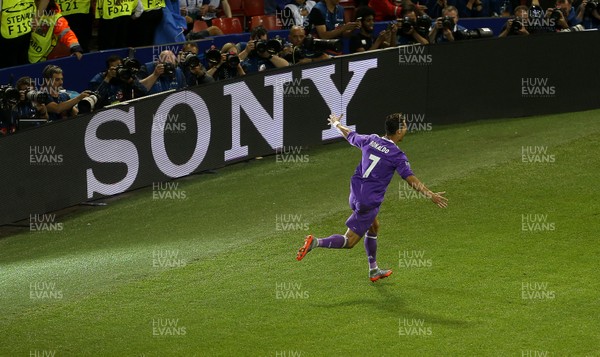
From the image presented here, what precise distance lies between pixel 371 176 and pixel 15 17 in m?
7.81

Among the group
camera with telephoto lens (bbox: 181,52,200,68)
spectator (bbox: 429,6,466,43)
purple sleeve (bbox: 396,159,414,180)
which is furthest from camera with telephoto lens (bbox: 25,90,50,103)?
spectator (bbox: 429,6,466,43)

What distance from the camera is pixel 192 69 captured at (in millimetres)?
17750

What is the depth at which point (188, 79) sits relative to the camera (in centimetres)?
1797

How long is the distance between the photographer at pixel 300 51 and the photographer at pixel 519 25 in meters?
3.89

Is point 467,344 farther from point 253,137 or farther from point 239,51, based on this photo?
point 239,51

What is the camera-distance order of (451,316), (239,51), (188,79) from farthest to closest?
(239,51)
(188,79)
(451,316)

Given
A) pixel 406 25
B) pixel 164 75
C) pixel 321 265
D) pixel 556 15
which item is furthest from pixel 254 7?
pixel 321 265

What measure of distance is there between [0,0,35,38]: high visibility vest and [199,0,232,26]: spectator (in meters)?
4.65

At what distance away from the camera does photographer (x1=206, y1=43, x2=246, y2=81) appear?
18.0 metres

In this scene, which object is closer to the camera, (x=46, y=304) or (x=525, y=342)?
(x=525, y=342)

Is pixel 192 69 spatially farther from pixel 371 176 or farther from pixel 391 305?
pixel 391 305

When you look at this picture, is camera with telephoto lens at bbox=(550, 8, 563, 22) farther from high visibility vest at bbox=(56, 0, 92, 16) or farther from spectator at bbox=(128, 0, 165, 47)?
high visibility vest at bbox=(56, 0, 92, 16)

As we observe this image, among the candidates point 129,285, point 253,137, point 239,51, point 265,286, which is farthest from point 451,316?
point 239,51

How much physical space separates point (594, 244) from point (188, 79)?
285 inches
